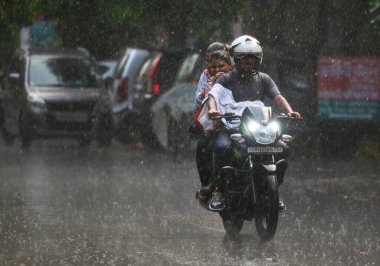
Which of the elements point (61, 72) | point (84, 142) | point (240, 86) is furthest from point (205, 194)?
point (61, 72)

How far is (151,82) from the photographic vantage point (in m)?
22.5

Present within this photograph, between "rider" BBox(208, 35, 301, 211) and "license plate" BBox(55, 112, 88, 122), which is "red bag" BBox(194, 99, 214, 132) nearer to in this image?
"rider" BBox(208, 35, 301, 211)

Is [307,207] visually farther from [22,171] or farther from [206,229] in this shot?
[22,171]

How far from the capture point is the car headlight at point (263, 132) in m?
11.0

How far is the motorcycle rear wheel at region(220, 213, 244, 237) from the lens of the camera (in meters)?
11.5

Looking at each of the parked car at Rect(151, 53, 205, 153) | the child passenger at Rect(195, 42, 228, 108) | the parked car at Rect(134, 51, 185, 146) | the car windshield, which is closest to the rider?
the child passenger at Rect(195, 42, 228, 108)

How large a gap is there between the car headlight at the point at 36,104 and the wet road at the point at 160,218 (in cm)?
342

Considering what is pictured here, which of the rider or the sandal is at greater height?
the rider

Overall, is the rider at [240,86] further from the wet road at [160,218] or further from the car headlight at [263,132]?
the wet road at [160,218]

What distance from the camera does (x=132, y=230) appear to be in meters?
11.8

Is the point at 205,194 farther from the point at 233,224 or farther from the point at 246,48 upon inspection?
the point at 246,48

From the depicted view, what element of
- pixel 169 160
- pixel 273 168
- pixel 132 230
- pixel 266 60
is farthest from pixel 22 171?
pixel 273 168

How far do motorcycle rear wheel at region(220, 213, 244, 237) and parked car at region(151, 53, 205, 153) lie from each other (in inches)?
349

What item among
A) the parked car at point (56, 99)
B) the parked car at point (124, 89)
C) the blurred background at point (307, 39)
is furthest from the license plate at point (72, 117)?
the blurred background at point (307, 39)
